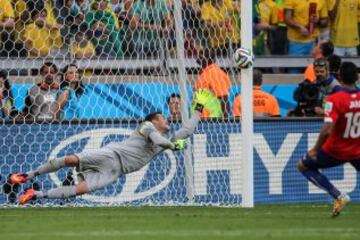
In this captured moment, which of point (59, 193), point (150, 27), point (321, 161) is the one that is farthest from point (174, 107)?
point (321, 161)

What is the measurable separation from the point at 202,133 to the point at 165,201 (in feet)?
3.60

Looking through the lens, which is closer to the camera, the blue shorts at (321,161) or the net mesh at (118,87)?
the blue shorts at (321,161)

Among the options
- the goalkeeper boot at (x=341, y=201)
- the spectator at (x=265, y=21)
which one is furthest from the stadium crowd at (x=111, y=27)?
the goalkeeper boot at (x=341, y=201)

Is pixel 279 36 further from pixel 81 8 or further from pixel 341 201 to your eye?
pixel 341 201

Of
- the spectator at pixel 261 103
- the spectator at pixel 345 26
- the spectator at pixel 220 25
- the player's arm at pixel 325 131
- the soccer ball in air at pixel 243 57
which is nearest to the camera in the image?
the player's arm at pixel 325 131

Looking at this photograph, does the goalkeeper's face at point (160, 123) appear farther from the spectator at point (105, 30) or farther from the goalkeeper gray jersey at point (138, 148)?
the spectator at point (105, 30)

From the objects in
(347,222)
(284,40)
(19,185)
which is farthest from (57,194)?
(284,40)

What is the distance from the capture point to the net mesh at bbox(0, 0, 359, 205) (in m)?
17.0

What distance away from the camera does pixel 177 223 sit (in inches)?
516

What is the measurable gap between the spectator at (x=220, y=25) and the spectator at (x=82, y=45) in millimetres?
1625

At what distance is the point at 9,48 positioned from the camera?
16812mm

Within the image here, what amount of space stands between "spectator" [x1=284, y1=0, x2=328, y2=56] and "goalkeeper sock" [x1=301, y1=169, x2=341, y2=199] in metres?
7.05

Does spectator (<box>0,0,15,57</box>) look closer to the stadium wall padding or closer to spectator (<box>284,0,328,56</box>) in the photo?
the stadium wall padding

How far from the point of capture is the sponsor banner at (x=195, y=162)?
17.2m
